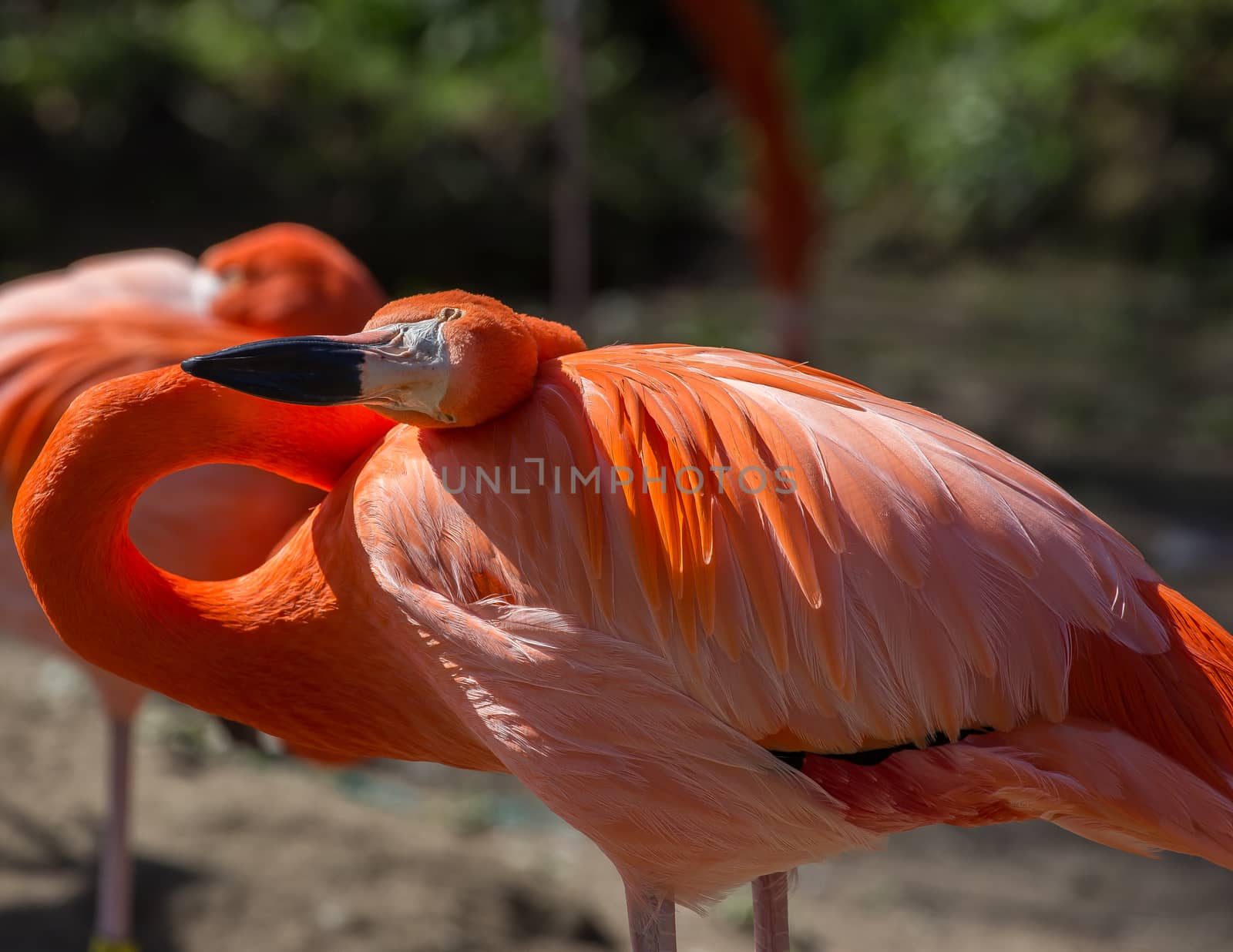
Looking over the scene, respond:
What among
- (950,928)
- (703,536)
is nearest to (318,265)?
(703,536)

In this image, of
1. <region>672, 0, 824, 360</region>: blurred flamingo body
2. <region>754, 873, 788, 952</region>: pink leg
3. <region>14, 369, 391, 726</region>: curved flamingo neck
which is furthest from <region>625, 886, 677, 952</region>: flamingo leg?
<region>672, 0, 824, 360</region>: blurred flamingo body

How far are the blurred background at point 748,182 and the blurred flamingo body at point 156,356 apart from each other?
130 centimetres

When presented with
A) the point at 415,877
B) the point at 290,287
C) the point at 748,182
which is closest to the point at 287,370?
the point at 290,287

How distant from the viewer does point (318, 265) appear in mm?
2775

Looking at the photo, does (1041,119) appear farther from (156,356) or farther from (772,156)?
(156,356)

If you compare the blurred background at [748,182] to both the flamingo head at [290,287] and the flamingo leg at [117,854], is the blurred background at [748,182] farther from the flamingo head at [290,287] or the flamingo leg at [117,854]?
the flamingo head at [290,287]

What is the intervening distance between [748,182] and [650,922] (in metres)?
5.67

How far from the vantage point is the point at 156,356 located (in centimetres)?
250

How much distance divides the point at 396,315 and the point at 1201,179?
7.21 meters

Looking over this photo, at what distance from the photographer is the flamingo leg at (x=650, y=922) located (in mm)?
1764

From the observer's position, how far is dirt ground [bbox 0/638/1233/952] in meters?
3.10

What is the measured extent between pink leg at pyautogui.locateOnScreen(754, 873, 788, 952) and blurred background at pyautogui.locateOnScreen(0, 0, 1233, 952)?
2.13 meters

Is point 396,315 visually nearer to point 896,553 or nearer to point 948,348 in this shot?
point 896,553

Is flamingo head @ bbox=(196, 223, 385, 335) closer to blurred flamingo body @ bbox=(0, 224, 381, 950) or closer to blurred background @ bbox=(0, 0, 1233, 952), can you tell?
blurred flamingo body @ bbox=(0, 224, 381, 950)
